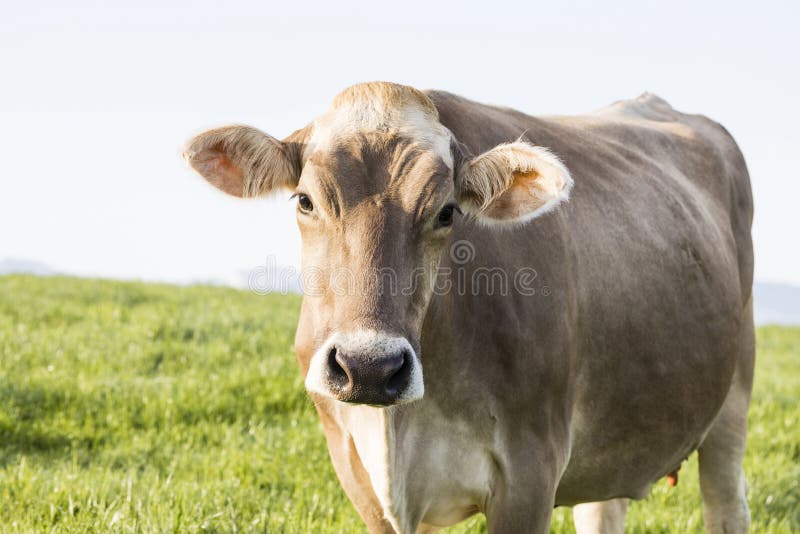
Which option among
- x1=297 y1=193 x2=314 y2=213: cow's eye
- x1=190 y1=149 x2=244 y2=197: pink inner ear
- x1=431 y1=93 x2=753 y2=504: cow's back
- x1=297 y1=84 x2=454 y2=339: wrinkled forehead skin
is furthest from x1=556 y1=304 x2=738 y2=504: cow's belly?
x1=190 y1=149 x2=244 y2=197: pink inner ear

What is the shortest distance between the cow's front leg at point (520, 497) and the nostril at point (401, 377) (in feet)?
2.88

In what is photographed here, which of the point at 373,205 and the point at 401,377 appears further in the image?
the point at 373,205

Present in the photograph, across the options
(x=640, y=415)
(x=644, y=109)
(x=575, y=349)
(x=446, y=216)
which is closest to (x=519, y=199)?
(x=446, y=216)

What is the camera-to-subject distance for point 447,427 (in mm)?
3711

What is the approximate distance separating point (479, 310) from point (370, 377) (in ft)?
2.92

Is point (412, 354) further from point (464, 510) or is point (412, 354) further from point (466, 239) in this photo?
point (464, 510)

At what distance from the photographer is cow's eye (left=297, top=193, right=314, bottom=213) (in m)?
3.48

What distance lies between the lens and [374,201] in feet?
10.8

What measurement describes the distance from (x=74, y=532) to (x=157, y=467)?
1.69 metres

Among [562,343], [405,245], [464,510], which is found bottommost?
[464,510]

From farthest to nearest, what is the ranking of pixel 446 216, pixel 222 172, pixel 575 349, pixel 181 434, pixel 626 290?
pixel 181 434, pixel 626 290, pixel 575 349, pixel 222 172, pixel 446 216

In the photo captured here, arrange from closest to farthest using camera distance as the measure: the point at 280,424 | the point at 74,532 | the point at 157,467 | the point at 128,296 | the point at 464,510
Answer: the point at 464,510 < the point at 74,532 < the point at 157,467 < the point at 280,424 < the point at 128,296

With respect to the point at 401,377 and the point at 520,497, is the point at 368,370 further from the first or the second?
the point at 520,497

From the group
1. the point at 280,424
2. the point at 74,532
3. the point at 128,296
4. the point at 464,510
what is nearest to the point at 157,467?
the point at 280,424
